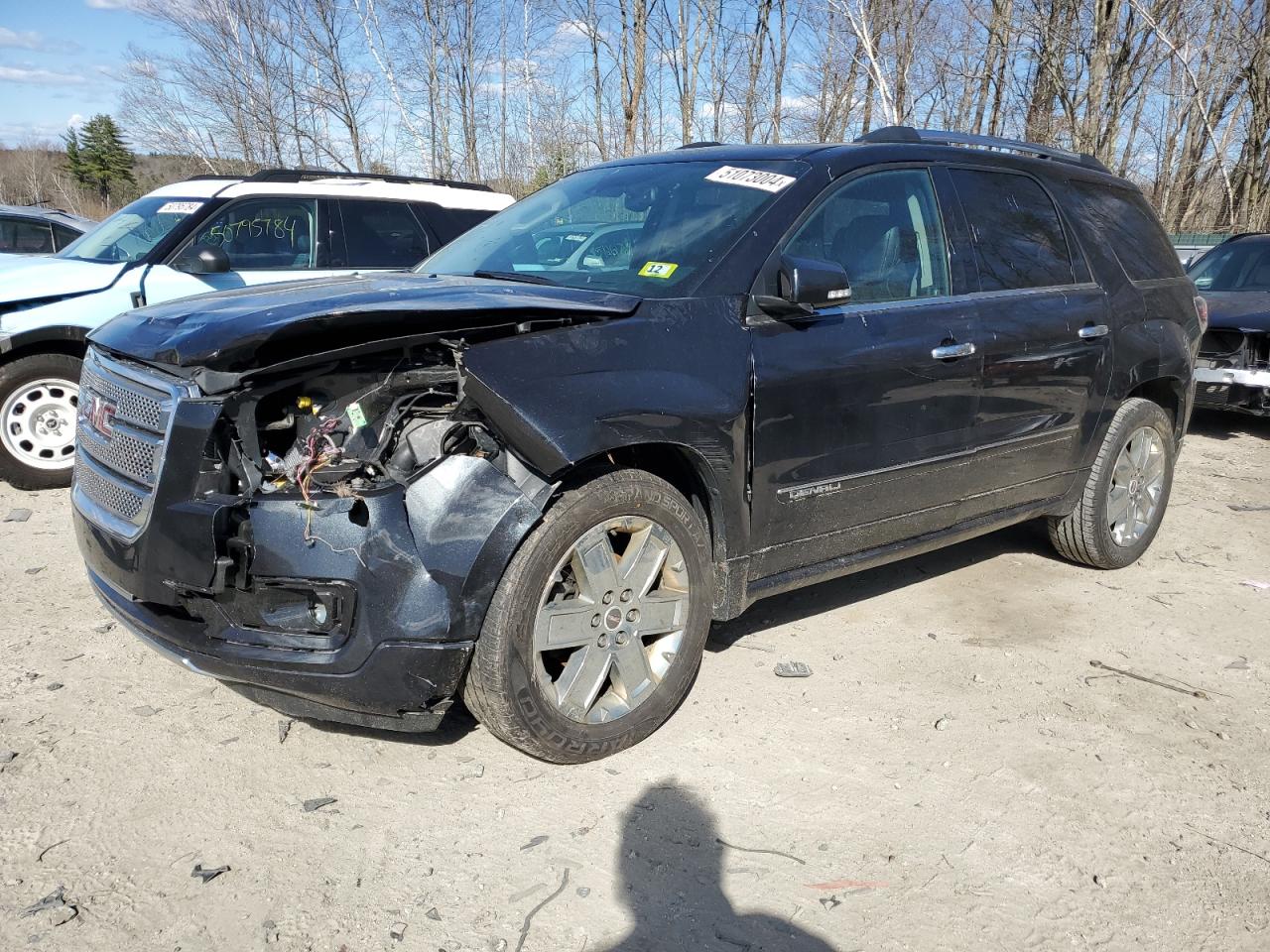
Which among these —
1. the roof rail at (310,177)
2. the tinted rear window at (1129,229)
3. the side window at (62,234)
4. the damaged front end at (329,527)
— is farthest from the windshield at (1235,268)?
the side window at (62,234)

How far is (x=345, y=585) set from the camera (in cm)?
267

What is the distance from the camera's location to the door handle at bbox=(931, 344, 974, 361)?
3.84 meters

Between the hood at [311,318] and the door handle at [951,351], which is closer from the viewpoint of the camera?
the hood at [311,318]

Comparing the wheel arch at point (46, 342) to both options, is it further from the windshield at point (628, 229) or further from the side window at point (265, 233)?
the windshield at point (628, 229)

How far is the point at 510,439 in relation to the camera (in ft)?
9.03

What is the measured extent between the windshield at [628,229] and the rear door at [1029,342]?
A: 1.08 meters

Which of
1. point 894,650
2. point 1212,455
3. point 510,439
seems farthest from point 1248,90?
point 510,439

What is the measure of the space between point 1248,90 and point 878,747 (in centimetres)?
2282

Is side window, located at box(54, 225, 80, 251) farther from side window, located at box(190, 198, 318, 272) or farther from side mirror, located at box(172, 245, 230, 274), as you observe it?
side mirror, located at box(172, 245, 230, 274)

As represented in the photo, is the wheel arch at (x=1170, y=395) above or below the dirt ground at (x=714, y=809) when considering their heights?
above

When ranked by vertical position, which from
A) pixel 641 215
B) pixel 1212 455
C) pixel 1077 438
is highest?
pixel 641 215

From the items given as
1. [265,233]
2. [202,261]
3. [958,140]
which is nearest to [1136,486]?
[958,140]

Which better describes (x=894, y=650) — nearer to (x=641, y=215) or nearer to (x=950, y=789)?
(x=950, y=789)

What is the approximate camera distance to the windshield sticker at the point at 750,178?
11.9 feet
